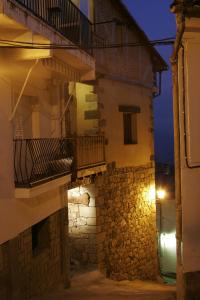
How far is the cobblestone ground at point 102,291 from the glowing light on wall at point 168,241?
7246 millimetres

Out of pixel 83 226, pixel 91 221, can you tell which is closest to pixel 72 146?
pixel 91 221

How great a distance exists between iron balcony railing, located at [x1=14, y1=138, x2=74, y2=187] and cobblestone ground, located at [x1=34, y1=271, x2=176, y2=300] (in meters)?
3.06

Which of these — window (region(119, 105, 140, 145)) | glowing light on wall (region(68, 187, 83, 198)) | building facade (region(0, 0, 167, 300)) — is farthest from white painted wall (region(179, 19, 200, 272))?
window (region(119, 105, 140, 145))

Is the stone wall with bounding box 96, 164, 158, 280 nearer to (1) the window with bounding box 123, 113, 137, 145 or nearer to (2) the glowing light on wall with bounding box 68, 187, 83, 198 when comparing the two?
(2) the glowing light on wall with bounding box 68, 187, 83, 198

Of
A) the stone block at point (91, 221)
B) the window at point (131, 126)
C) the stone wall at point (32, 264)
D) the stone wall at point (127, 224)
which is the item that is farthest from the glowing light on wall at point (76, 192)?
the window at point (131, 126)

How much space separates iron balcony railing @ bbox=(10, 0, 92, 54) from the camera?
786cm

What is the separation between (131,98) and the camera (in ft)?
51.8

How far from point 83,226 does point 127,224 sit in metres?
2.31

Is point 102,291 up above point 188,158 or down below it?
below

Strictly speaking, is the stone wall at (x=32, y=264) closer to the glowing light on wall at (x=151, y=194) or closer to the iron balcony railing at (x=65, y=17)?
the iron balcony railing at (x=65, y=17)

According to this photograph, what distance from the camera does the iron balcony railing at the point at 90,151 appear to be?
12218 mm

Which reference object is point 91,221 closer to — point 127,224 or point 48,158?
point 127,224

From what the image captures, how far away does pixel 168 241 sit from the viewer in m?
20.5

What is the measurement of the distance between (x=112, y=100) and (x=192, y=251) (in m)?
8.06
